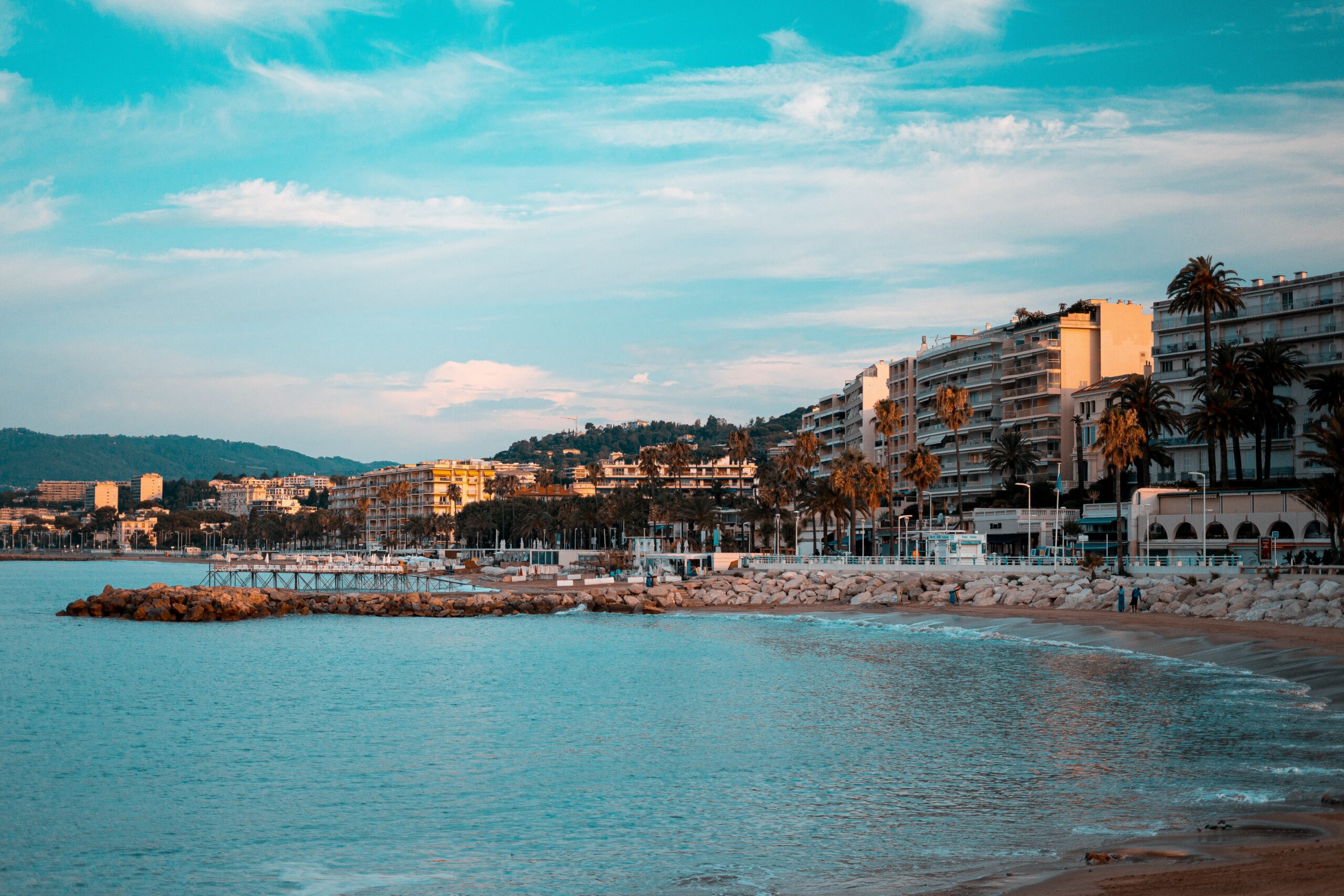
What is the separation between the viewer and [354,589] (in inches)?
4523

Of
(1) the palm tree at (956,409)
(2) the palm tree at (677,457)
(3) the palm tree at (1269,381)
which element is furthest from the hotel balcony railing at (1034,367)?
(2) the palm tree at (677,457)

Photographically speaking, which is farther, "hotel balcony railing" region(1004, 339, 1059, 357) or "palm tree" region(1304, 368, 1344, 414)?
"hotel balcony railing" region(1004, 339, 1059, 357)

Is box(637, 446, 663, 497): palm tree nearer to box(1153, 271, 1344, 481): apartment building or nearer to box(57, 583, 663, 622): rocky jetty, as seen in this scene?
box(57, 583, 663, 622): rocky jetty

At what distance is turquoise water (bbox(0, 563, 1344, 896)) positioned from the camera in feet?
55.3

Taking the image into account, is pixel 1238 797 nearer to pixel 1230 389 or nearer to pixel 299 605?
pixel 1230 389

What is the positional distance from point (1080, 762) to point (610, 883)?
1187 cm

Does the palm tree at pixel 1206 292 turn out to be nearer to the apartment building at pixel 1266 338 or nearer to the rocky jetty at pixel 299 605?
the apartment building at pixel 1266 338

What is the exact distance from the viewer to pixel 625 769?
80.0 ft

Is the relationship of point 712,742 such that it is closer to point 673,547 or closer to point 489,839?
point 489,839

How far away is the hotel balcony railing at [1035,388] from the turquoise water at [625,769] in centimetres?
6105

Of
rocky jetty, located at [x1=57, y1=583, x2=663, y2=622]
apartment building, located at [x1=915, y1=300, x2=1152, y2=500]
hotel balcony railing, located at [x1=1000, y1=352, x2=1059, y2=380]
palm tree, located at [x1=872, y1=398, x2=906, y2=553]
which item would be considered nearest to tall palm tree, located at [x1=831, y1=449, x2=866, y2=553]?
palm tree, located at [x1=872, y1=398, x2=906, y2=553]

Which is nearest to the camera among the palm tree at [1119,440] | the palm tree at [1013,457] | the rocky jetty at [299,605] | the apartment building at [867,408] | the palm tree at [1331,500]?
the palm tree at [1331,500]

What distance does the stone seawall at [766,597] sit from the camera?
5259 cm

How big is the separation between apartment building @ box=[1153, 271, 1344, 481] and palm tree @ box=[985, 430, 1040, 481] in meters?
10.1
